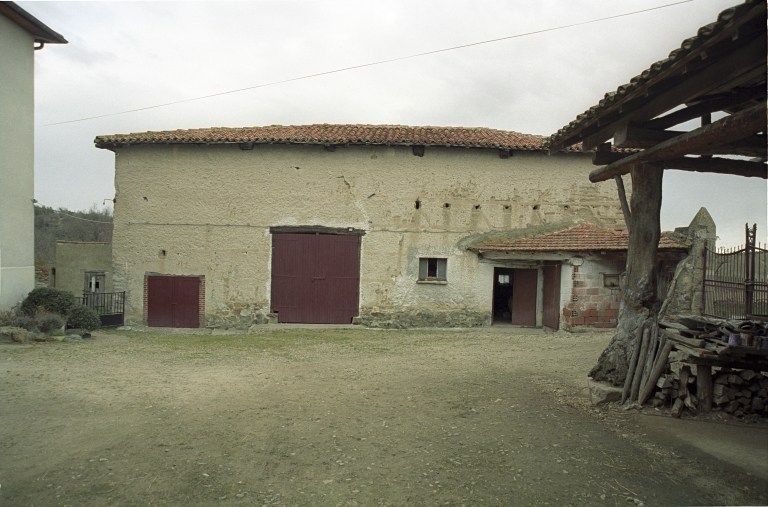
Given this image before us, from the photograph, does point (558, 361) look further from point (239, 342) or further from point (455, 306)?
point (239, 342)

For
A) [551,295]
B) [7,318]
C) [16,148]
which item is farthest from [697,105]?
[16,148]

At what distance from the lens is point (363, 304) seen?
14305 millimetres

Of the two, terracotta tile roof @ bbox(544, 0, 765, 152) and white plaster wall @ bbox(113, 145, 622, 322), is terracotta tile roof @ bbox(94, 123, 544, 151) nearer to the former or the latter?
white plaster wall @ bbox(113, 145, 622, 322)

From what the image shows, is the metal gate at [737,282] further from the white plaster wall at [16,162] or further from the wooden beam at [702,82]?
the white plaster wall at [16,162]

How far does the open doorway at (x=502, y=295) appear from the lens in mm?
15352

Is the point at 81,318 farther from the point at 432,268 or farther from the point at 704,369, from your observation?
the point at 704,369

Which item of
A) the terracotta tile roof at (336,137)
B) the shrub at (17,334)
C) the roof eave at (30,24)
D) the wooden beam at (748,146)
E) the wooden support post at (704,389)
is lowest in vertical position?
the shrub at (17,334)

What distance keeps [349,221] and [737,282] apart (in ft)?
31.6

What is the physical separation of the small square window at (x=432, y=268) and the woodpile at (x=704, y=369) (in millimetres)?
8653

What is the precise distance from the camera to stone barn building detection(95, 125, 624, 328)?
1420 cm

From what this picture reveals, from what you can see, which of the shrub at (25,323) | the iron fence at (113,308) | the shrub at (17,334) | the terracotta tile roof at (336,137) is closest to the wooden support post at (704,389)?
the terracotta tile roof at (336,137)

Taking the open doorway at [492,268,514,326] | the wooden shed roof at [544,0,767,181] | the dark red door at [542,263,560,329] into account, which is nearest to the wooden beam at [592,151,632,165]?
the wooden shed roof at [544,0,767,181]

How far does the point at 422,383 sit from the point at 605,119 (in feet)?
14.4

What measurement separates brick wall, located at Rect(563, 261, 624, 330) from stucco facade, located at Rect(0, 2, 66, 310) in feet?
47.5
